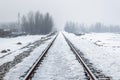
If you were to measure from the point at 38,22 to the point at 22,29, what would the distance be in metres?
11.5

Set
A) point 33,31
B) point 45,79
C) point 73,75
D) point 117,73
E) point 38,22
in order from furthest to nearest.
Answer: point 38,22
point 33,31
point 117,73
point 73,75
point 45,79

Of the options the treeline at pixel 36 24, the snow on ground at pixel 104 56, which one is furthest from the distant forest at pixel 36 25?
the snow on ground at pixel 104 56

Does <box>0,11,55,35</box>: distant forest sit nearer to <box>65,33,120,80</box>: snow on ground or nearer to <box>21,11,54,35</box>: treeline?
<box>21,11,54,35</box>: treeline

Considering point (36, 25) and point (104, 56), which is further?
point (36, 25)

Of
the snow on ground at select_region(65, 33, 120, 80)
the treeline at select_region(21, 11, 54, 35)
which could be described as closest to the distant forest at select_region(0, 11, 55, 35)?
the treeline at select_region(21, 11, 54, 35)

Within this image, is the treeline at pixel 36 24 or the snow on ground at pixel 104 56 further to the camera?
the treeline at pixel 36 24

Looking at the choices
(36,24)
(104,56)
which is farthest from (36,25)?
(104,56)

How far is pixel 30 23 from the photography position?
466 feet

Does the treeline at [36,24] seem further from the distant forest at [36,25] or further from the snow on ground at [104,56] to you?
the snow on ground at [104,56]

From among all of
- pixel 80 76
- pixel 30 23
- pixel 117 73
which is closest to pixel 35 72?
pixel 80 76

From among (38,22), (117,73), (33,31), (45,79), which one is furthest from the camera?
(38,22)

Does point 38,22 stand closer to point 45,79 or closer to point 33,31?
point 33,31

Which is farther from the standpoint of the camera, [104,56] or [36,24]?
[36,24]

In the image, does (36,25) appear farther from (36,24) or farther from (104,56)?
(104,56)
